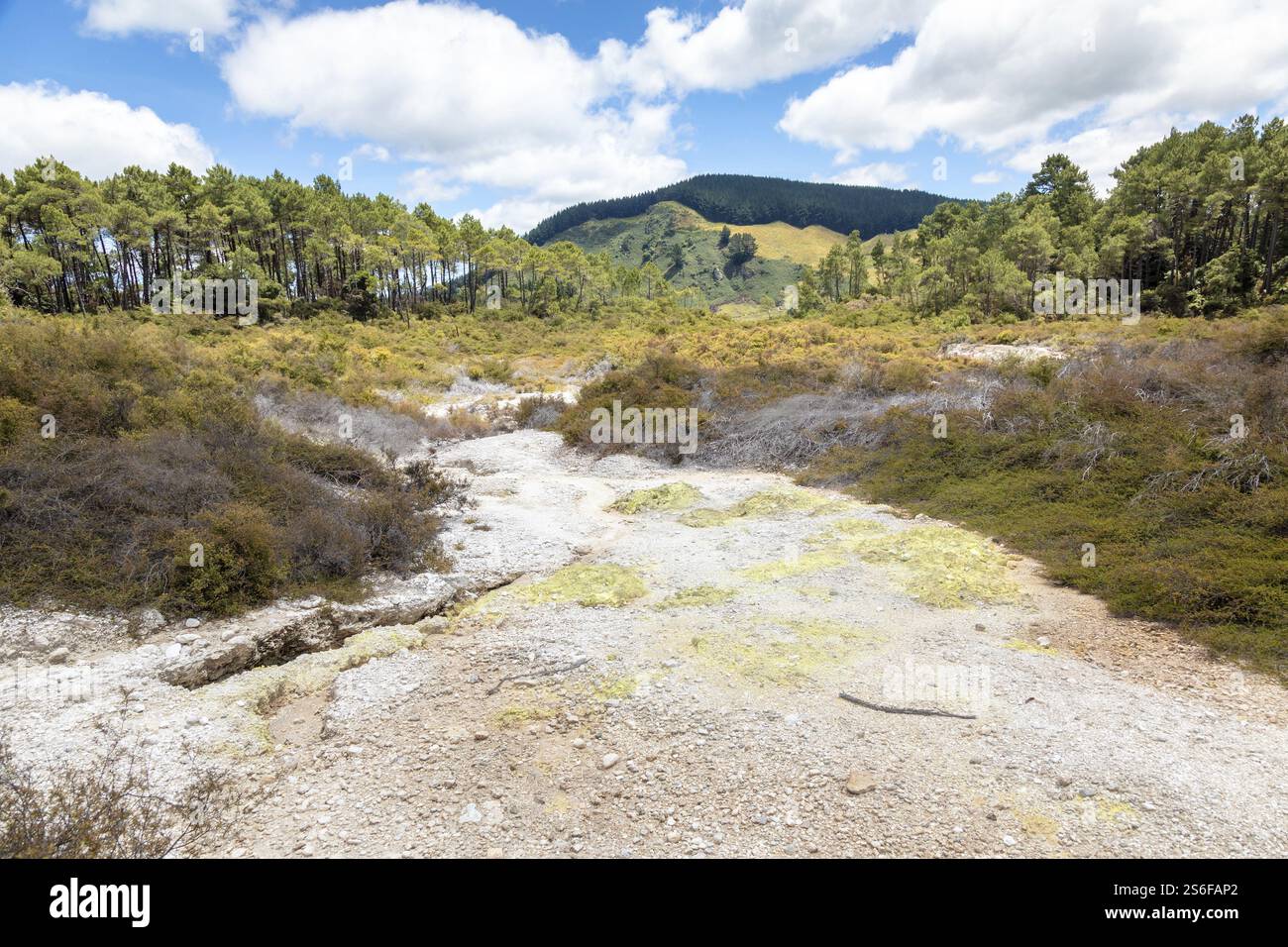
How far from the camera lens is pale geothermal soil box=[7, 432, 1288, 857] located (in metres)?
4.27

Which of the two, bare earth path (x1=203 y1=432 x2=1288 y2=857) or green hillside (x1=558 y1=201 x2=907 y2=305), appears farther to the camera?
green hillside (x1=558 y1=201 x2=907 y2=305)

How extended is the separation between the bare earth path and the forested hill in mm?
188452

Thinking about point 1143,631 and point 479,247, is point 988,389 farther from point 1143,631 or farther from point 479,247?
point 479,247

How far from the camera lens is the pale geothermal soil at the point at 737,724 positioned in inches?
168

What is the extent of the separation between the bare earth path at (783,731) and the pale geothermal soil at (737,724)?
0.08 ft

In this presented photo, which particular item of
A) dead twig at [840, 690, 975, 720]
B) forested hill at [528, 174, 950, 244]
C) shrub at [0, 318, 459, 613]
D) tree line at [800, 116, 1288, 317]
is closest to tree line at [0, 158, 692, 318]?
shrub at [0, 318, 459, 613]

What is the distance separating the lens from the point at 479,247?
180 ft

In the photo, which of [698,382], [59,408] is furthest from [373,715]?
[698,382]

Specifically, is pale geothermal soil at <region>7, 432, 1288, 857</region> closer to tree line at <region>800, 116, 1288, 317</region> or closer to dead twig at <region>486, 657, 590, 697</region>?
dead twig at <region>486, 657, 590, 697</region>

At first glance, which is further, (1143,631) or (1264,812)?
(1143,631)
